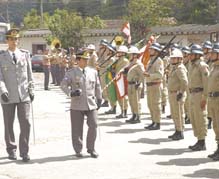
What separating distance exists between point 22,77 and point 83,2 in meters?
76.7

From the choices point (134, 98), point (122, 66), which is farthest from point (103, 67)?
point (134, 98)

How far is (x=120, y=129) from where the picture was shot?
1280 centimetres

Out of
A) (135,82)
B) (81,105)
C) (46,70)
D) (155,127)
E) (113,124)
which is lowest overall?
(113,124)

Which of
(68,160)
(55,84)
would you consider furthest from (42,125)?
(55,84)

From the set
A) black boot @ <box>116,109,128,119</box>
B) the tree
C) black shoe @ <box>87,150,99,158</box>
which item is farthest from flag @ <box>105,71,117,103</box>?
the tree

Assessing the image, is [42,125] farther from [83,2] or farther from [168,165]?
[83,2]

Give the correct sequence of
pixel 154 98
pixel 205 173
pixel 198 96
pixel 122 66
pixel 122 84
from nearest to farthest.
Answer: pixel 205 173 < pixel 198 96 < pixel 154 98 < pixel 122 84 < pixel 122 66

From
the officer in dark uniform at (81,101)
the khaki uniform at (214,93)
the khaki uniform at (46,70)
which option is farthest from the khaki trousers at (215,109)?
the khaki uniform at (46,70)

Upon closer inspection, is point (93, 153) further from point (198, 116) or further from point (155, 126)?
point (155, 126)

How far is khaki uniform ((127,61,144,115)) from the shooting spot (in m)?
13.4

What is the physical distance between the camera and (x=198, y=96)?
9891 millimetres

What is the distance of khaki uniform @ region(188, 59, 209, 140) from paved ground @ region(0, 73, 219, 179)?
0.43 meters

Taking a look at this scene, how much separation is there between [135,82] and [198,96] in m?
3.81

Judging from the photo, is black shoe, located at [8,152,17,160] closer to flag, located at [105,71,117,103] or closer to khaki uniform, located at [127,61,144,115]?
khaki uniform, located at [127,61,144,115]
